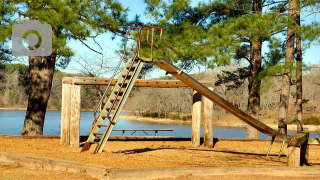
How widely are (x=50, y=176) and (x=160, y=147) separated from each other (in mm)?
5306

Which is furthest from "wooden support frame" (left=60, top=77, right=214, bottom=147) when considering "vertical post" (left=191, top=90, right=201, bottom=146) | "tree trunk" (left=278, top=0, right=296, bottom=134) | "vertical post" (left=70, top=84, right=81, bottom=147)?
"tree trunk" (left=278, top=0, right=296, bottom=134)

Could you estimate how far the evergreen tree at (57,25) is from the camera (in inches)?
448

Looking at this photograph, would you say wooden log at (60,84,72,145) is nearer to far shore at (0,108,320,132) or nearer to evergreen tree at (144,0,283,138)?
evergreen tree at (144,0,283,138)

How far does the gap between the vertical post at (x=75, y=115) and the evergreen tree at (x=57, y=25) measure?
1588 mm

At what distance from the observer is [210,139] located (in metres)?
11.2

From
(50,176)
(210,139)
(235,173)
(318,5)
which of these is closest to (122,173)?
(50,176)

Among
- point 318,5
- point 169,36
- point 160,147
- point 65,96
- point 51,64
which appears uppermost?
point 318,5

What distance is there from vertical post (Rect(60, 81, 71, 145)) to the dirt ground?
26 cm

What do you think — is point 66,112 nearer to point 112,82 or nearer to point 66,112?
point 66,112

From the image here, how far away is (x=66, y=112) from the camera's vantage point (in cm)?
1038

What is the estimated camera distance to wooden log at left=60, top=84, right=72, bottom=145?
10.3m

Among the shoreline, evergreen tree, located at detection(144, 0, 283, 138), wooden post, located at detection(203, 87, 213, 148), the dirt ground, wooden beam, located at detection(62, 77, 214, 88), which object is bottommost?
the shoreline

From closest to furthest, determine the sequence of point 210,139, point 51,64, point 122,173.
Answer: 1. point 122,173
2. point 210,139
3. point 51,64

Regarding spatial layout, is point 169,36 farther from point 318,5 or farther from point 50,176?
point 50,176
